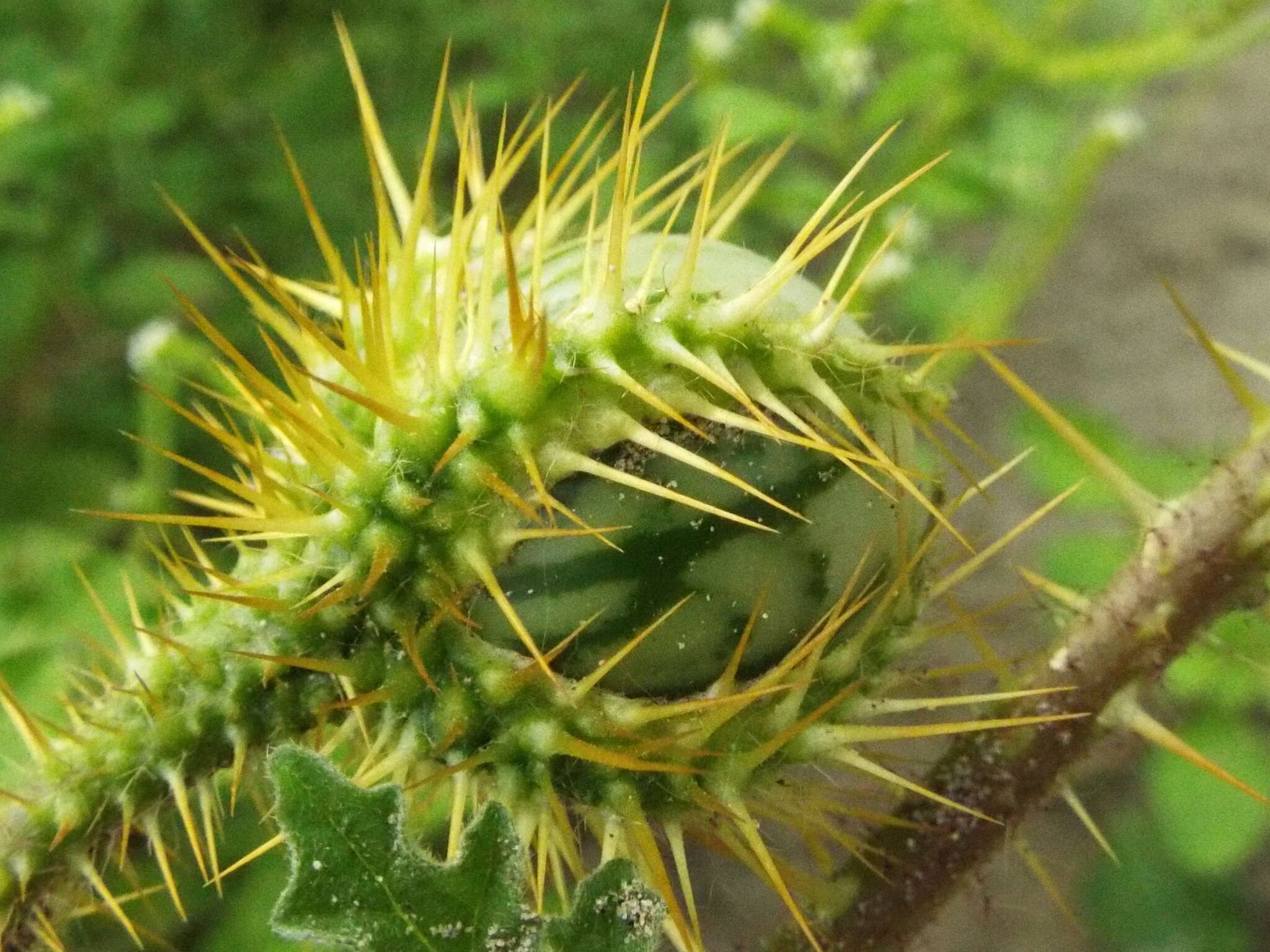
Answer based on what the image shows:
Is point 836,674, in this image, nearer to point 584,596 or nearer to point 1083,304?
point 584,596

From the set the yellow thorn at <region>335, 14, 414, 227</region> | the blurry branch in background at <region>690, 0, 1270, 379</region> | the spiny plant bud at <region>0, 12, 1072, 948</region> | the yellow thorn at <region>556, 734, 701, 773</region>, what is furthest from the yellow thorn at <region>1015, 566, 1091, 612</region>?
the blurry branch in background at <region>690, 0, 1270, 379</region>

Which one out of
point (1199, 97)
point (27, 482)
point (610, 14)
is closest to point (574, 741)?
point (27, 482)

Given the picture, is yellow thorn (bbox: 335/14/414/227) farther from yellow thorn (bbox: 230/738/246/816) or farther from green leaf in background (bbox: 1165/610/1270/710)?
green leaf in background (bbox: 1165/610/1270/710)

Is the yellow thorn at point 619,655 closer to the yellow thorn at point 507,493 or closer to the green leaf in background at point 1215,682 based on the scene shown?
the yellow thorn at point 507,493

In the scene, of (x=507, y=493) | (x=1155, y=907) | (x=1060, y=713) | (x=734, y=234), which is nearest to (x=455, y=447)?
(x=507, y=493)

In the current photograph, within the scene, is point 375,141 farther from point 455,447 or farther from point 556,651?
point 556,651

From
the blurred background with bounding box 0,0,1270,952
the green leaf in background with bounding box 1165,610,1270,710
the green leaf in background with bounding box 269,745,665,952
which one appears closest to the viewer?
the green leaf in background with bounding box 269,745,665,952
